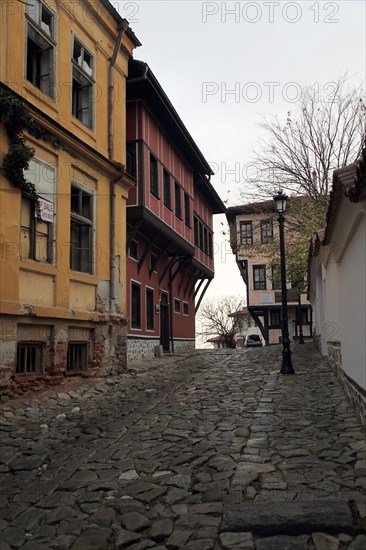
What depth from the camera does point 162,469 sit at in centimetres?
566

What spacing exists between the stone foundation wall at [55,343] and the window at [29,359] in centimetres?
4

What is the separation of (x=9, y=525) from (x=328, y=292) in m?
7.95

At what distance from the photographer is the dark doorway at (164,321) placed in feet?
69.8

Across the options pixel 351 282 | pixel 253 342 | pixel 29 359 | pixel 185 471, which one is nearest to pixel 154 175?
pixel 29 359

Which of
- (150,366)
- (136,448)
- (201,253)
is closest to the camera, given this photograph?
(136,448)

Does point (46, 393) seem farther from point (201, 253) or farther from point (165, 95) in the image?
point (201, 253)

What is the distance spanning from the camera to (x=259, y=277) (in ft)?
139

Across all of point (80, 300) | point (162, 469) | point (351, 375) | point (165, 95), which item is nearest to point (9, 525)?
point (162, 469)

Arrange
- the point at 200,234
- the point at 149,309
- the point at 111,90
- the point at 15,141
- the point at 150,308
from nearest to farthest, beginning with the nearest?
the point at 15,141 < the point at 111,90 < the point at 149,309 < the point at 150,308 < the point at 200,234

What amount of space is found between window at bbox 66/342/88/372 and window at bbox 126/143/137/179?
6.85 m

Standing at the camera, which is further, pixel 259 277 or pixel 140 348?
pixel 259 277

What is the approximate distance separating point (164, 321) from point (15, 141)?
1313cm

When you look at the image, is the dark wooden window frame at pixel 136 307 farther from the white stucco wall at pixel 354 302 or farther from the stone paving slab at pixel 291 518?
the stone paving slab at pixel 291 518

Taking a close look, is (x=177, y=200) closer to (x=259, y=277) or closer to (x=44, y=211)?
(x=44, y=211)
